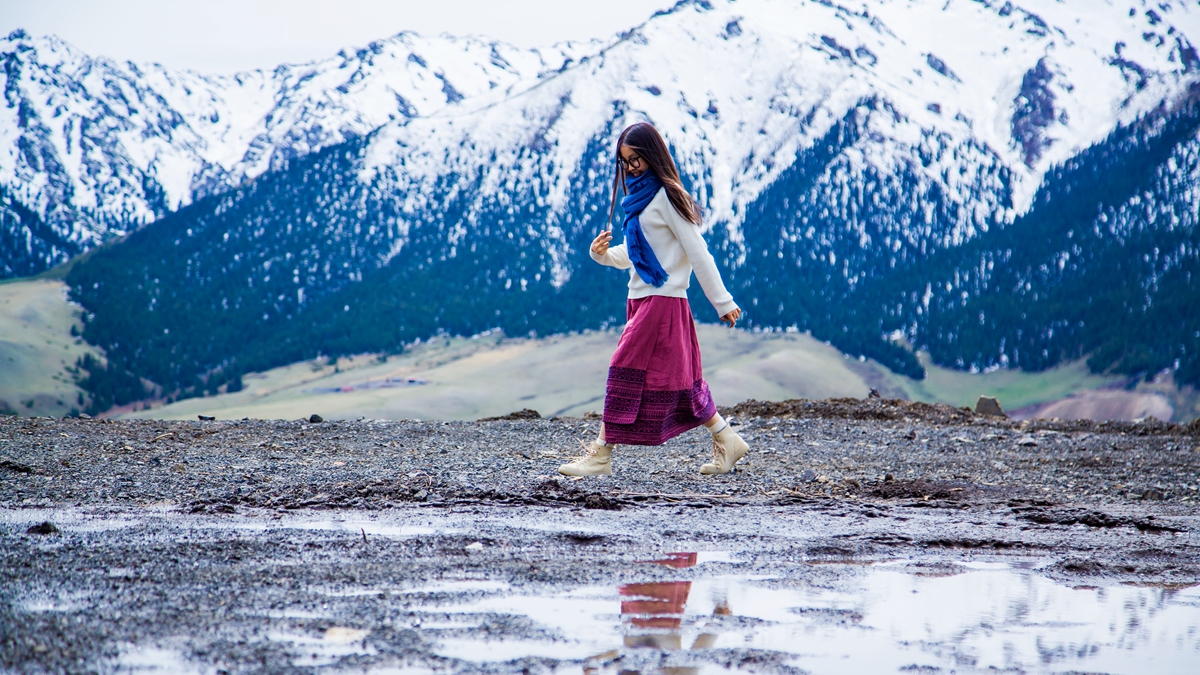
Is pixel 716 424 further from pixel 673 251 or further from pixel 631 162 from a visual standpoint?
pixel 631 162

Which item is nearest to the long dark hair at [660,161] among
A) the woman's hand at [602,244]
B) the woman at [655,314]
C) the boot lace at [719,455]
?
the woman at [655,314]

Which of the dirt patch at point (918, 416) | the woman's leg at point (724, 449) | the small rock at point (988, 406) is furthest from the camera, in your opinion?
the small rock at point (988, 406)

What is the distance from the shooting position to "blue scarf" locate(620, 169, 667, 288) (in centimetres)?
650

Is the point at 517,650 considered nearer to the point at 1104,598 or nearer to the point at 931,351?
the point at 1104,598

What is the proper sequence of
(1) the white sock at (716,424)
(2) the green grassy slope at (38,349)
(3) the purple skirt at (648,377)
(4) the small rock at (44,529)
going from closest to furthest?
(4) the small rock at (44,529) < (3) the purple skirt at (648,377) < (1) the white sock at (716,424) < (2) the green grassy slope at (38,349)

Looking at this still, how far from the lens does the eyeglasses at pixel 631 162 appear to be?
6609mm

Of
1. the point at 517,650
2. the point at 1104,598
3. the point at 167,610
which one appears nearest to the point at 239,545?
the point at 167,610

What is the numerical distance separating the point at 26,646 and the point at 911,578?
119 inches

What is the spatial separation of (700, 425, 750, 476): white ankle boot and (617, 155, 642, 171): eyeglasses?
191cm

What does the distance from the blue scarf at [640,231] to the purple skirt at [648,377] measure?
0.55 feet

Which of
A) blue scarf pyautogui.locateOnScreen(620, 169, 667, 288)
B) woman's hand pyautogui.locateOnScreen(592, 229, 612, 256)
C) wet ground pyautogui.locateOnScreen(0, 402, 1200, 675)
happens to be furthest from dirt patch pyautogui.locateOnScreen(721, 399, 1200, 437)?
blue scarf pyautogui.locateOnScreen(620, 169, 667, 288)

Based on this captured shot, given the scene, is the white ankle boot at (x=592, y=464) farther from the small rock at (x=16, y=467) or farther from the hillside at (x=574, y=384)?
the hillside at (x=574, y=384)

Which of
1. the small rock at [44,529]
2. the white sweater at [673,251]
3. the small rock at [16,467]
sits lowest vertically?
the small rock at [16,467]

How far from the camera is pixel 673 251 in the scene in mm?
6602
